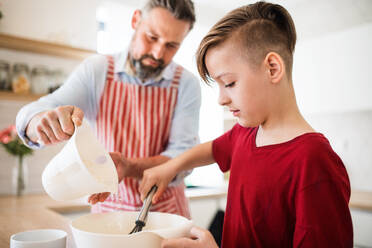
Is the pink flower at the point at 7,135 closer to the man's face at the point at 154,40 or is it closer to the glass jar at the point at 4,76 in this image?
the glass jar at the point at 4,76

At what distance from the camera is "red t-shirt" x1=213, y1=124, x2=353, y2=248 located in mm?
631

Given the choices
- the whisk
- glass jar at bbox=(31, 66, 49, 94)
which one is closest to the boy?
the whisk

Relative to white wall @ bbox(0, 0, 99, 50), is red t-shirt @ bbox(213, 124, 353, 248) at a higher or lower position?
lower

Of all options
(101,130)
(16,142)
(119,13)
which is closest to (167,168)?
(101,130)

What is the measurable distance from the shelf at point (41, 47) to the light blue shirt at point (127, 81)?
1163mm

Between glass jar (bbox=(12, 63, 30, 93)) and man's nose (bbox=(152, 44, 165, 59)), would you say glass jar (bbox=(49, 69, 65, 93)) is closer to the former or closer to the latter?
glass jar (bbox=(12, 63, 30, 93))

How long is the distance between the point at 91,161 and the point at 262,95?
449mm

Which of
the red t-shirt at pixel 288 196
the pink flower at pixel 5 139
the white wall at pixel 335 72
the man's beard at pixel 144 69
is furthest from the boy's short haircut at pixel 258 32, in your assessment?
the white wall at pixel 335 72

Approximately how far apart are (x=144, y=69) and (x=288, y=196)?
0.81 m

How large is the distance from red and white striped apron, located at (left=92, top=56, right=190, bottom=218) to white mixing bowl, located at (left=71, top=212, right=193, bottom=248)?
50cm

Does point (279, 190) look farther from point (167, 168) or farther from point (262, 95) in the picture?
point (167, 168)

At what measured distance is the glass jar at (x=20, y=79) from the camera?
2285 mm

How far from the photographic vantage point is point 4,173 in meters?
2.36

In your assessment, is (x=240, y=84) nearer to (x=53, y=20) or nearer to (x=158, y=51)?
(x=158, y=51)
